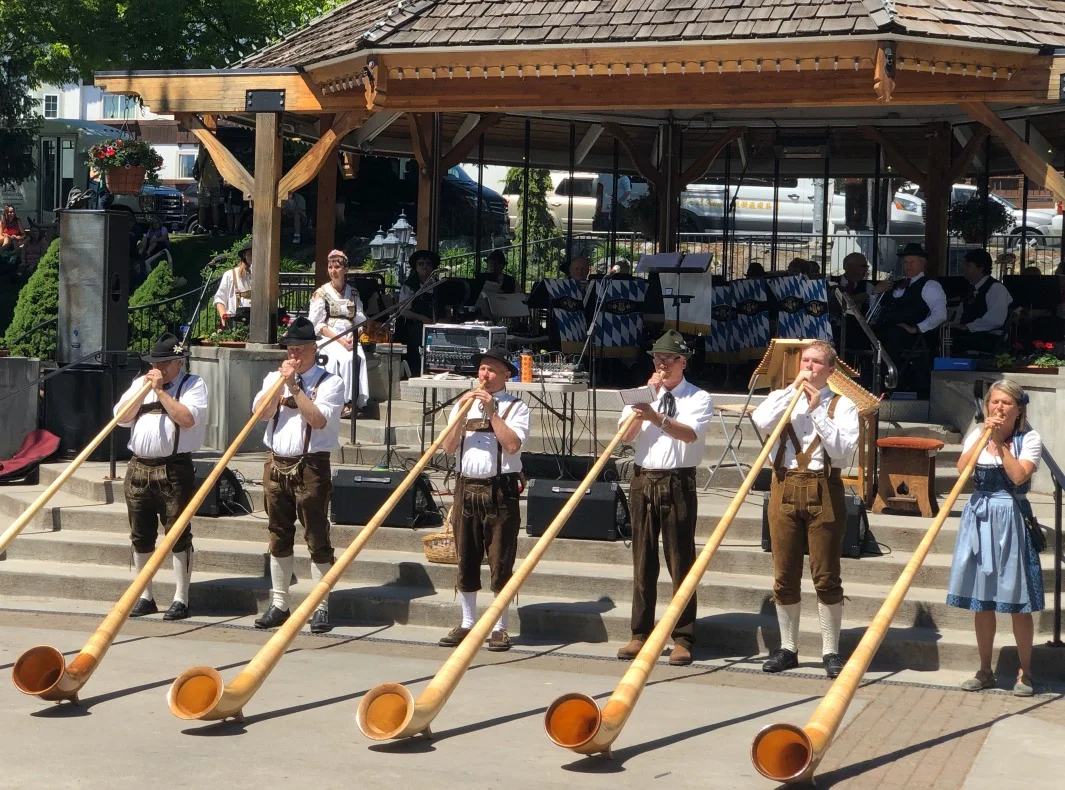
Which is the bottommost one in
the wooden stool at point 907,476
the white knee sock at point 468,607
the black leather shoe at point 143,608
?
the black leather shoe at point 143,608

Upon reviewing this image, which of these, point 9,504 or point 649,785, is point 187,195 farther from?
point 649,785

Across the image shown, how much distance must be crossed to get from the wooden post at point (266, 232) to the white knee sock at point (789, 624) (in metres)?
6.97

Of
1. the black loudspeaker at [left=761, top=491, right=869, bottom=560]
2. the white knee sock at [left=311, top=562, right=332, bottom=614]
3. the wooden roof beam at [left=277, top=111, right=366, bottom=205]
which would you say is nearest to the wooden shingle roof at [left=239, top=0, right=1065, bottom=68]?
the wooden roof beam at [left=277, top=111, right=366, bottom=205]

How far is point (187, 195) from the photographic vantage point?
33750mm

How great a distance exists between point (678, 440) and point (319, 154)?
6.42 metres

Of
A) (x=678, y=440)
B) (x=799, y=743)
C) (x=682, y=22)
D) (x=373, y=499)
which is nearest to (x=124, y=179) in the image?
(x=682, y=22)

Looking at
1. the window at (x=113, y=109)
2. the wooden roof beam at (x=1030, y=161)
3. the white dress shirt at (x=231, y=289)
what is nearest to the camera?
the wooden roof beam at (x=1030, y=161)

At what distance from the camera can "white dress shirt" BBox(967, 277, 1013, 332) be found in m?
13.8

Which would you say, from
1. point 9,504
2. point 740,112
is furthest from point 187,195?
point 9,504

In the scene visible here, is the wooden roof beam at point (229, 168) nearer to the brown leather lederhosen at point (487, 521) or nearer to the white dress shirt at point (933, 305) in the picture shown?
the brown leather lederhosen at point (487, 521)

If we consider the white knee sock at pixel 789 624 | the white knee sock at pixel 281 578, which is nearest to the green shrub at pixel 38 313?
the white knee sock at pixel 281 578

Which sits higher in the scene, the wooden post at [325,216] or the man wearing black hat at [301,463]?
the wooden post at [325,216]

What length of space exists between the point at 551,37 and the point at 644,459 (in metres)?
4.92

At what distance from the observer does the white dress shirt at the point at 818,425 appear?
8.10 metres
